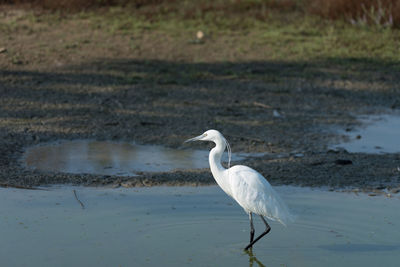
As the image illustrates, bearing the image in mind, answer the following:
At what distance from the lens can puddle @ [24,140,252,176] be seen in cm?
742

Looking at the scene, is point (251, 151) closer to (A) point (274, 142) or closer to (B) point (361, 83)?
(A) point (274, 142)

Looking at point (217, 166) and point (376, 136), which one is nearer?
point (217, 166)

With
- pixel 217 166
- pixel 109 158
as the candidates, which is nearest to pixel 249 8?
pixel 109 158

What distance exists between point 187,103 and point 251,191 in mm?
4785

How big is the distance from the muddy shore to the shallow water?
42cm

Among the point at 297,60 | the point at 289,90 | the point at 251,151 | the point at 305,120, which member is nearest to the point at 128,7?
the point at 297,60

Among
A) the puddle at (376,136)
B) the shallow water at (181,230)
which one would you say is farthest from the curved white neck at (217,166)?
the puddle at (376,136)

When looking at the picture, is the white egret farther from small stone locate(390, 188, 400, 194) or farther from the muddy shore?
small stone locate(390, 188, 400, 194)

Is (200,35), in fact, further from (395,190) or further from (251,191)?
(251,191)

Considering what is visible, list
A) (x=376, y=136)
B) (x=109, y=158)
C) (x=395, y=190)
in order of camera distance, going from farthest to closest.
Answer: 1. (x=376, y=136)
2. (x=109, y=158)
3. (x=395, y=190)

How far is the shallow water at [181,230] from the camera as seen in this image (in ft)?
17.6

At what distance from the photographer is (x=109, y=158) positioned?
306 inches

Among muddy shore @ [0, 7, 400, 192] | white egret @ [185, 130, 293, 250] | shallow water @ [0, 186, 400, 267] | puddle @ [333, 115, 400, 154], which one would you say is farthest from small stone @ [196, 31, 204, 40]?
white egret @ [185, 130, 293, 250]

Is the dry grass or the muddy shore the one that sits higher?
the dry grass
